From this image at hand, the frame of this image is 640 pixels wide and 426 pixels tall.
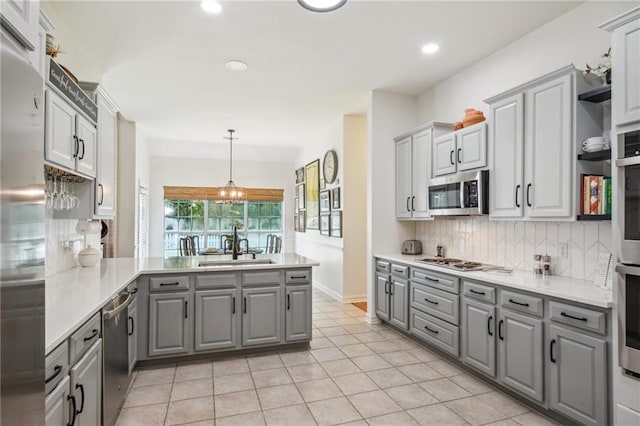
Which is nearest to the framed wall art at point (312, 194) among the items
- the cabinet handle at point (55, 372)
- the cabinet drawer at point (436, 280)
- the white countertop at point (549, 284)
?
the cabinet drawer at point (436, 280)

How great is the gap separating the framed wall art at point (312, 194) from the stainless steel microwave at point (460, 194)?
10.4 ft

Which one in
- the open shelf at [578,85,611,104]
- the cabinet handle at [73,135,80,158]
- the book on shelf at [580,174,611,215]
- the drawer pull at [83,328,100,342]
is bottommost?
the drawer pull at [83,328,100,342]

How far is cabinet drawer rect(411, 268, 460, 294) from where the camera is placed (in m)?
3.26

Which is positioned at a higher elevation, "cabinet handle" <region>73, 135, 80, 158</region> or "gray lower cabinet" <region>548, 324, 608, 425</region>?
"cabinet handle" <region>73, 135, 80, 158</region>

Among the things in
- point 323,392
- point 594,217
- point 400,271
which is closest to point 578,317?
point 594,217

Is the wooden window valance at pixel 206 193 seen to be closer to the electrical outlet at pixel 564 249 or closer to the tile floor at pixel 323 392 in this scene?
the tile floor at pixel 323 392

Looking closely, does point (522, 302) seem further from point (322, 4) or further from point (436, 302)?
point (322, 4)

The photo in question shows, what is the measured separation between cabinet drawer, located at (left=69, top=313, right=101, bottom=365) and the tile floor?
89 centimetres

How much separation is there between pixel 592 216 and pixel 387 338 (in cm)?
245

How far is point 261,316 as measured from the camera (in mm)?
3559

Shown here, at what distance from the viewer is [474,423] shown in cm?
242

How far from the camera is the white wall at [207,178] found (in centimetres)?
791

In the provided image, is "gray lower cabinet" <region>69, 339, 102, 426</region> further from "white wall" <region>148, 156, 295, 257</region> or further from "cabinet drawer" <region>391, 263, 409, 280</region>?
"white wall" <region>148, 156, 295, 257</region>

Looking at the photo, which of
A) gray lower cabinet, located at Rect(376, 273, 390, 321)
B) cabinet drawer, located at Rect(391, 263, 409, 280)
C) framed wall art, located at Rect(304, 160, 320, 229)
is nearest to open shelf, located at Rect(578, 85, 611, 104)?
cabinet drawer, located at Rect(391, 263, 409, 280)
